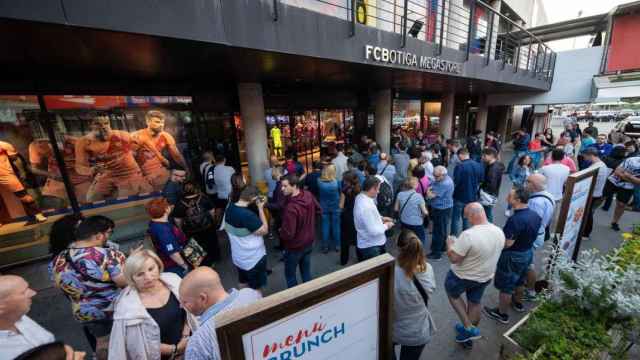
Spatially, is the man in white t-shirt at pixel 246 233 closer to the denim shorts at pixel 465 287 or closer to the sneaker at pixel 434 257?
the denim shorts at pixel 465 287

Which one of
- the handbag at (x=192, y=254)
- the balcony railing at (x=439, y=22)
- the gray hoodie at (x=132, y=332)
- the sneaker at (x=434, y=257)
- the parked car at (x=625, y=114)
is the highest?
the balcony railing at (x=439, y=22)

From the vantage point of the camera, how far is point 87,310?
2178 millimetres

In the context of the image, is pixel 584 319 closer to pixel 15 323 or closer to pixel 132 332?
pixel 132 332

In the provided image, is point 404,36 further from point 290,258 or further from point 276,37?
point 290,258

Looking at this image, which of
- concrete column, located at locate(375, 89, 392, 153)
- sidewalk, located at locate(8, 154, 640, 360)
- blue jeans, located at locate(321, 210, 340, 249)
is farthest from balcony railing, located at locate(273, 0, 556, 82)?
sidewalk, located at locate(8, 154, 640, 360)

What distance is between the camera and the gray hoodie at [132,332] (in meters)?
1.71

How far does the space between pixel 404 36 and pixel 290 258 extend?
4690 millimetres

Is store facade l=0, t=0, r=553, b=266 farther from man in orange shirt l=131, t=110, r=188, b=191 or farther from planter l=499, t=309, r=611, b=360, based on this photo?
planter l=499, t=309, r=611, b=360

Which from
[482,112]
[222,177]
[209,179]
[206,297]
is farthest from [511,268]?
[482,112]

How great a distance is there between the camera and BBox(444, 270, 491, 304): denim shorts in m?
2.70

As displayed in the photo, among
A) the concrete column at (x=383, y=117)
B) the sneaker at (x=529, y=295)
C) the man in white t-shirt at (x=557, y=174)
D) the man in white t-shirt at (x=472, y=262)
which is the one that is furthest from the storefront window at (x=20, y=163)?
the concrete column at (x=383, y=117)

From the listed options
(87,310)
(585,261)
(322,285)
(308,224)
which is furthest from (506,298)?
(87,310)

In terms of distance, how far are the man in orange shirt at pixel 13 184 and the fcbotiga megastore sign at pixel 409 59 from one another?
6.50 m

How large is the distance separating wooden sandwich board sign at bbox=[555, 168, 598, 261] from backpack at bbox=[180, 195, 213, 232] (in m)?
4.55
